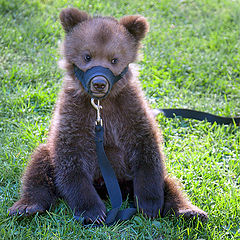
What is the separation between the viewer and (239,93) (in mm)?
6406

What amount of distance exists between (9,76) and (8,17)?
6.58ft

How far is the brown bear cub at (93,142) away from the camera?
388cm

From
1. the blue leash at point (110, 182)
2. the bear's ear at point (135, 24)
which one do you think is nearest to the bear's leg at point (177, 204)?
the blue leash at point (110, 182)

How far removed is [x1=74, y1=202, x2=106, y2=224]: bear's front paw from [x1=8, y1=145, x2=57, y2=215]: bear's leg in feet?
1.19

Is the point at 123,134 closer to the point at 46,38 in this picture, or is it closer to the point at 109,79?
the point at 109,79

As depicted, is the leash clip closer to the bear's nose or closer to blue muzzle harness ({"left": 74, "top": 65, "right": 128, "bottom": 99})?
blue muzzle harness ({"left": 74, "top": 65, "right": 128, "bottom": 99})

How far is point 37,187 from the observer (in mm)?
3982

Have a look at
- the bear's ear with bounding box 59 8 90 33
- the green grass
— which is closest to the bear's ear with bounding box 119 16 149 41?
the bear's ear with bounding box 59 8 90 33

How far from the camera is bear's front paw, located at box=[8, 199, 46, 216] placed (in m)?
3.72

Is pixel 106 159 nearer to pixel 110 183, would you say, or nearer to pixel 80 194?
pixel 110 183

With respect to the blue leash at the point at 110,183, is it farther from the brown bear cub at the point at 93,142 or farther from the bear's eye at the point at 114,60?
the bear's eye at the point at 114,60

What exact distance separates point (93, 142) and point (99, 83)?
651 millimetres

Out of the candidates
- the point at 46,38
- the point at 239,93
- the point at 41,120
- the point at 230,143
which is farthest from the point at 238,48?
the point at 41,120

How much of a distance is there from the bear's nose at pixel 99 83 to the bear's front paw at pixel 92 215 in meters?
1.08
